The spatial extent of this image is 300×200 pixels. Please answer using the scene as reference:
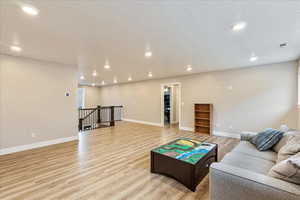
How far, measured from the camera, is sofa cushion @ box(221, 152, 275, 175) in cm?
171

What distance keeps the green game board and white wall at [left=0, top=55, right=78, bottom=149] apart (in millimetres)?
→ 3380

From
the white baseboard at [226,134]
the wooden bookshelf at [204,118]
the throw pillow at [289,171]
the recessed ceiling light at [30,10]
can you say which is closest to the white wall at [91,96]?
the wooden bookshelf at [204,118]

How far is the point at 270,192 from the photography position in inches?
43.8

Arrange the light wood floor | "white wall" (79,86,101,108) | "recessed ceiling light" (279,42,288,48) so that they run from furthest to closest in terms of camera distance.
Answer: "white wall" (79,86,101,108) < "recessed ceiling light" (279,42,288,48) < the light wood floor

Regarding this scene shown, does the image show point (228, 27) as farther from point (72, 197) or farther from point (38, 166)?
point (38, 166)

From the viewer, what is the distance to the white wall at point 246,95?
3.89 m

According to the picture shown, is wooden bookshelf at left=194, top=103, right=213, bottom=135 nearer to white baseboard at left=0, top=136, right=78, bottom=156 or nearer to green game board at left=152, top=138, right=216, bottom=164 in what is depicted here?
green game board at left=152, top=138, right=216, bottom=164

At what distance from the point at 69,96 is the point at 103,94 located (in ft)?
19.2

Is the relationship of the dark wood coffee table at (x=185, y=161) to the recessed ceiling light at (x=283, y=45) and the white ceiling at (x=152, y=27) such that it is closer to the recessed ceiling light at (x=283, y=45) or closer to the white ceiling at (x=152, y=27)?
the white ceiling at (x=152, y=27)

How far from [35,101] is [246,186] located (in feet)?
15.9

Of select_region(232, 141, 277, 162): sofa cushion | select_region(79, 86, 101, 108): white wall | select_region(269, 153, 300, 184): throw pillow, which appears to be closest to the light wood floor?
select_region(232, 141, 277, 162): sofa cushion

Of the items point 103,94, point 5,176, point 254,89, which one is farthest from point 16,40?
point 103,94

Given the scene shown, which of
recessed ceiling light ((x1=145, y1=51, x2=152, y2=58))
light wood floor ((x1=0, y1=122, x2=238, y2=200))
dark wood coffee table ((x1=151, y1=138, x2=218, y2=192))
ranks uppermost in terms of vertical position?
recessed ceiling light ((x1=145, y1=51, x2=152, y2=58))

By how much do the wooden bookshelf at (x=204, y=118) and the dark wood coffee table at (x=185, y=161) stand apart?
2.67m
